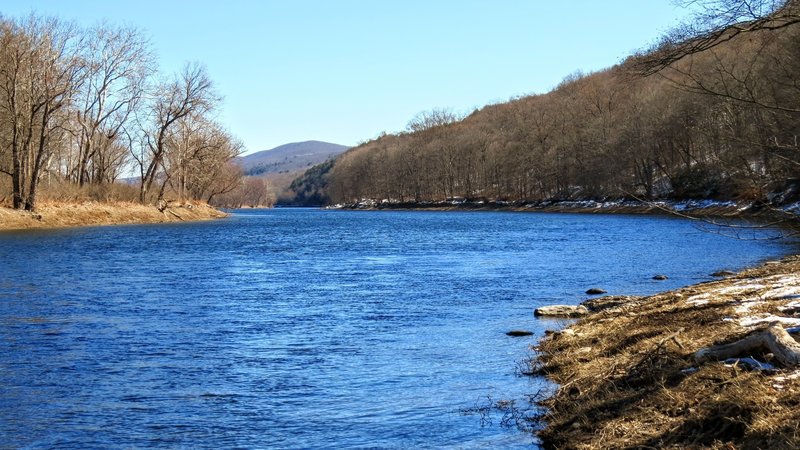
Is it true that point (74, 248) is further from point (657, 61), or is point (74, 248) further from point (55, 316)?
point (657, 61)

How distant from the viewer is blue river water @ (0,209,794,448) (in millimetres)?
9953

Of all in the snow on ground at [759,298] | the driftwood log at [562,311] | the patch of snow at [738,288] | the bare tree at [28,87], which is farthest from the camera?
the bare tree at [28,87]

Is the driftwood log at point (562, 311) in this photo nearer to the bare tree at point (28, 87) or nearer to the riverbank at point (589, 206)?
the riverbank at point (589, 206)

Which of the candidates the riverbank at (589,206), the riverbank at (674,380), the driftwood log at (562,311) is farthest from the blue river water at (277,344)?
the riverbank at (589,206)

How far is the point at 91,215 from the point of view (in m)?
69.3

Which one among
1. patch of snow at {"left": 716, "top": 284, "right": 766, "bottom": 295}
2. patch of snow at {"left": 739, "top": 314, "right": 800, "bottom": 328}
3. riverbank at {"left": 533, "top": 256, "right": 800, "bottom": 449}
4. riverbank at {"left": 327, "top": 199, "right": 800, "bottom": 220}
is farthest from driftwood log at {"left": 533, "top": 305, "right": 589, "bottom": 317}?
riverbank at {"left": 327, "top": 199, "right": 800, "bottom": 220}

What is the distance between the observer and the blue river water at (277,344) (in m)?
9.95

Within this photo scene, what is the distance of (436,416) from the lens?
10.4 meters

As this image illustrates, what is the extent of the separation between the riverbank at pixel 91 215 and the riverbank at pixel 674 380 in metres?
53.5

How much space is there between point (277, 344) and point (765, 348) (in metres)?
10.0

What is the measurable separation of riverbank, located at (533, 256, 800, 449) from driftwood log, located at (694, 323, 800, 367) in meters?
0.16

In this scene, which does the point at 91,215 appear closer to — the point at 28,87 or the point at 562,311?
the point at 28,87

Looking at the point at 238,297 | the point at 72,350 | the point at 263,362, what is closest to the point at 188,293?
the point at 238,297

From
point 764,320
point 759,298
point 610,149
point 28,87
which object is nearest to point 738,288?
point 759,298
